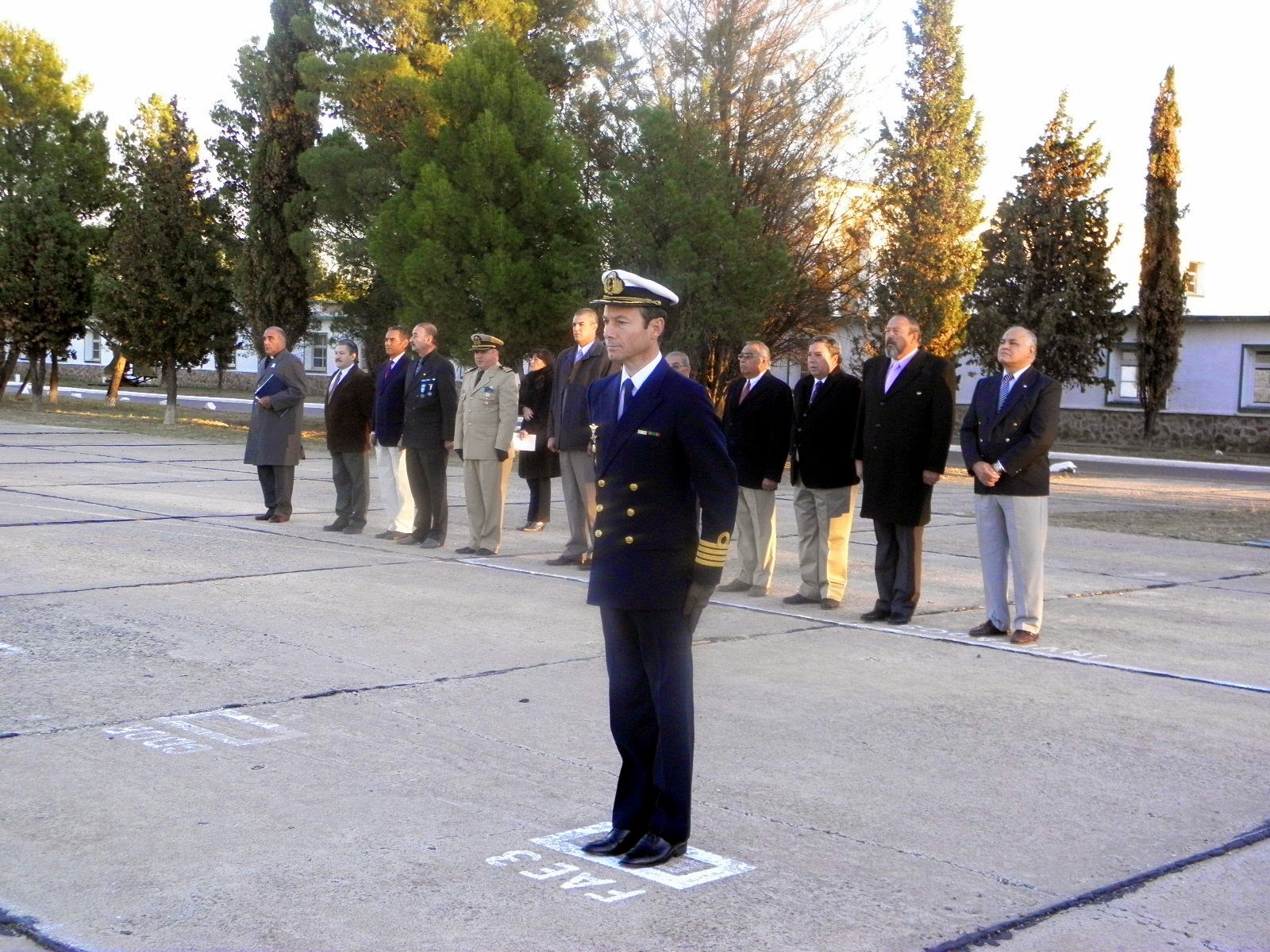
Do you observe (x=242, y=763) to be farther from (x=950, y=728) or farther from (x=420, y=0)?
(x=420, y=0)

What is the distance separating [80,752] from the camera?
5656 millimetres

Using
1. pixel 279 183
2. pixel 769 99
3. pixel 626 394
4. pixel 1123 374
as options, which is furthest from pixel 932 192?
pixel 626 394

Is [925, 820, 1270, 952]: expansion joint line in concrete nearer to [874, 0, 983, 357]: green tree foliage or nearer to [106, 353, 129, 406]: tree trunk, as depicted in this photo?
[874, 0, 983, 357]: green tree foliage

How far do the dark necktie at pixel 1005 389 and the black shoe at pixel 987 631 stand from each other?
1.34 m

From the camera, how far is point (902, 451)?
899cm

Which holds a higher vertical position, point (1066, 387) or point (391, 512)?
point (1066, 387)

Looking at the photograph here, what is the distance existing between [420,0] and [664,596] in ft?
88.1

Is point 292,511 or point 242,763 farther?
point 292,511

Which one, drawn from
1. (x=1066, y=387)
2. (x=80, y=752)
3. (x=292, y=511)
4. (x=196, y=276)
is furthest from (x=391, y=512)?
(x=1066, y=387)

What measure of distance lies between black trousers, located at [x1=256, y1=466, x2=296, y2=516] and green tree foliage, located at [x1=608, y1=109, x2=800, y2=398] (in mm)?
8930

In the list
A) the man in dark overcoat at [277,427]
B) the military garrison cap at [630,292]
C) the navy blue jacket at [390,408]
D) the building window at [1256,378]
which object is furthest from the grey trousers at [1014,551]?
the building window at [1256,378]

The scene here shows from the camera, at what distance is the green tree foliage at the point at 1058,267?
3547cm

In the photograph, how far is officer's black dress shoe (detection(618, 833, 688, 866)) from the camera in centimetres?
458

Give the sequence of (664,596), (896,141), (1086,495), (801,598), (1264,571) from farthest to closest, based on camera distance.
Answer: (896,141)
(1086,495)
(1264,571)
(801,598)
(664,596)
